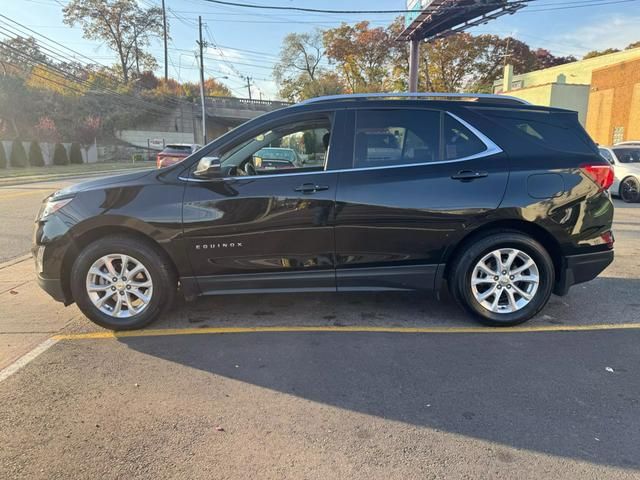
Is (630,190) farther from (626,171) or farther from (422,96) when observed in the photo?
(422,96)

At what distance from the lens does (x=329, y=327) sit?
4.12 metres

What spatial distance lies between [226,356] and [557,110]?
3.61 m

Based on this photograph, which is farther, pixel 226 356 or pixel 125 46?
pixel 125 46

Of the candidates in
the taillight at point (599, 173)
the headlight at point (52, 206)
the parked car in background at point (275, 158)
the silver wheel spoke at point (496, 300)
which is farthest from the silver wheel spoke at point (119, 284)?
the taillight at point (599, 173)

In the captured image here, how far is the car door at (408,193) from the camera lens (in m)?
3.90

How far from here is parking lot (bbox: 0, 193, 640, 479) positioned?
2.41 metres

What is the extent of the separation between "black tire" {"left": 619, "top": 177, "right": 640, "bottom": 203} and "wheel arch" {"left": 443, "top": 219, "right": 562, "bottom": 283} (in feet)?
32.1

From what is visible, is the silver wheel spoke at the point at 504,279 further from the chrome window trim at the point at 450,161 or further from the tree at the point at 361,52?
the tree at the point at 361,52

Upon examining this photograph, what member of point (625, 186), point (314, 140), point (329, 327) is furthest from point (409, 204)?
point (625, 186)

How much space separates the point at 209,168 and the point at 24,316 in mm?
2433

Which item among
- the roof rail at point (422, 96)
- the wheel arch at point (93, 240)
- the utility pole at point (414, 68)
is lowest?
the wheel arch at point (93, 240)

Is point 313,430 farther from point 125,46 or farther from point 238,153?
point 125,46

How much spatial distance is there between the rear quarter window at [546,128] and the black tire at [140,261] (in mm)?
3103

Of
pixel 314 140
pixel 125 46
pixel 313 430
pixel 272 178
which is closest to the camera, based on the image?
Answer: pixel 313 430
